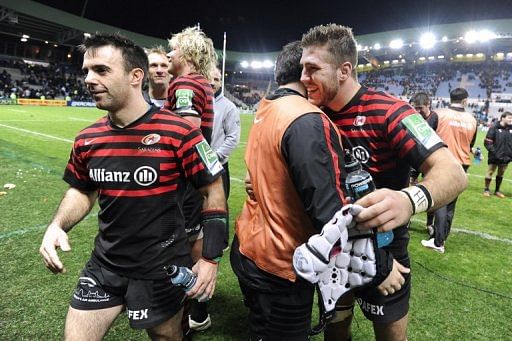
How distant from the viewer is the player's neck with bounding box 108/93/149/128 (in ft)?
7.52

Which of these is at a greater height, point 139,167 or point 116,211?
point 139,167

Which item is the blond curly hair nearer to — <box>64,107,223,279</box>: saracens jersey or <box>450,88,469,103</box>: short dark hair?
<box>64,107,223,279</box>: saracens jersey

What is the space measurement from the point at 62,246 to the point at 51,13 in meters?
44.6

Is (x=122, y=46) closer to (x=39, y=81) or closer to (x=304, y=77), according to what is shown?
(x=304, y=77)

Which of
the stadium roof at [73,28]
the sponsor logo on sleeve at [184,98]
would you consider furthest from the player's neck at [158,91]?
the stadium roof at [73,28]

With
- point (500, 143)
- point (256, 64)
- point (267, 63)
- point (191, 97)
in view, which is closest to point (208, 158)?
point (191, 97)

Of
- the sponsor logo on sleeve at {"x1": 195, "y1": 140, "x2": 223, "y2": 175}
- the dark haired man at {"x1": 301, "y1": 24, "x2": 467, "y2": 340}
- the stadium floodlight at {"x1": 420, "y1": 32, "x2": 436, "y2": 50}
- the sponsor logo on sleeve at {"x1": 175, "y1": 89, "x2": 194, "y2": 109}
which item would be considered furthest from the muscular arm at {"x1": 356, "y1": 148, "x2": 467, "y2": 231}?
the stadium floodlight at {"x1": 420, "y1": 32, "x2": 436, "y2": 50}

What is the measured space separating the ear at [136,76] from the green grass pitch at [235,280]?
203 cm

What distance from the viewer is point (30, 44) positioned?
4784 cm

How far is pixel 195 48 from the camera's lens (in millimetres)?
3359

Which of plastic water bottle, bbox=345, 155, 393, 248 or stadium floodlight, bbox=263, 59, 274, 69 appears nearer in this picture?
plastic water bottle, bbox=345, 155, 393, 248

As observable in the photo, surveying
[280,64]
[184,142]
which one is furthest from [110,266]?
[280,64]

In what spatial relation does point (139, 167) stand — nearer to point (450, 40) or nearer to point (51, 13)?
point (51, 13)

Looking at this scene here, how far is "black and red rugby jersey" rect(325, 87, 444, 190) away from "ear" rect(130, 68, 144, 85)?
1174 millimetres
